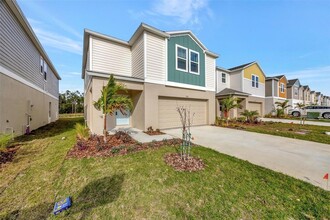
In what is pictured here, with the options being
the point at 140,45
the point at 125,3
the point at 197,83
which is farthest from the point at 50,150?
the point at 197,83

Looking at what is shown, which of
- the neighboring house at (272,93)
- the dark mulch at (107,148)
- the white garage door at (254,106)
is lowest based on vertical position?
the dark mulch at (107,148)

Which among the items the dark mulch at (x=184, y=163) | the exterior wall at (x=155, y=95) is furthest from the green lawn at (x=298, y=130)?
the dark mulch at (x=184, y=163)

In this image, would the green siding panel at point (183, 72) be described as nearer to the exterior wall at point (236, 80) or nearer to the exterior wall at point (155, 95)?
the exterior wall at point (155, 95)

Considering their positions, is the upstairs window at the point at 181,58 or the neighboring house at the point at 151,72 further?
the upstairs window at the point at 181,58

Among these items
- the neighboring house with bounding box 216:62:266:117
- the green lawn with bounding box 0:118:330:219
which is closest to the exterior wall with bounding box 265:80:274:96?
the neighboring house with bounding box 216:62:266:117

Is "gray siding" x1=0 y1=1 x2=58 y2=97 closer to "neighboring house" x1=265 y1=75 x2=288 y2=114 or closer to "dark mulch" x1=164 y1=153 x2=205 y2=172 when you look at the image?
"dark mulch" x1=164 y1=153 x2=205 y2=172

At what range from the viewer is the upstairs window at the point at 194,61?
1127cm

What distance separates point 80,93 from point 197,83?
42.1 metres

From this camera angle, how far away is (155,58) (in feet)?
30.7

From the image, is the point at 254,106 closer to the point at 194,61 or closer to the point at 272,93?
the point at 272,93

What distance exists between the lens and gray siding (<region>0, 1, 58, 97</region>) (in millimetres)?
6793

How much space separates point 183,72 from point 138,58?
11.5 ft

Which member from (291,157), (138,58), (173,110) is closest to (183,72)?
(173,110)

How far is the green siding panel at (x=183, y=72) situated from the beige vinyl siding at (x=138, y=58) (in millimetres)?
1919
